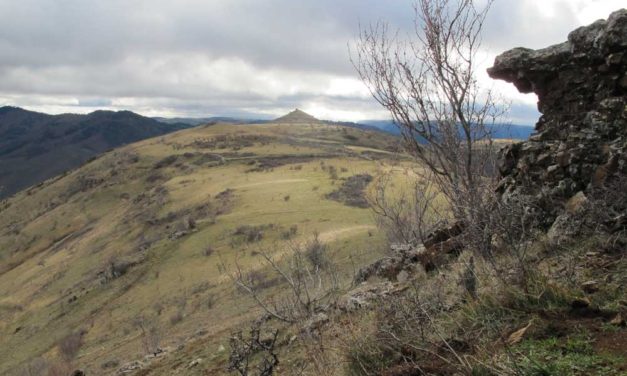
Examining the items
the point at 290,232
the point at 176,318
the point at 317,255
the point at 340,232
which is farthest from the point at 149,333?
the point at 340,232

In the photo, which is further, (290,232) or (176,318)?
(290,232)

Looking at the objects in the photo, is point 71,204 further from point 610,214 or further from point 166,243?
point 610,214

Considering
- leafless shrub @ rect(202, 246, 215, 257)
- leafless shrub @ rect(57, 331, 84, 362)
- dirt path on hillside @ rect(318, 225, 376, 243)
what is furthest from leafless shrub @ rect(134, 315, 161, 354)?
dirt path on hillside @ rect(318, 225, 376, 243)

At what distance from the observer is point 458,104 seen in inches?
235

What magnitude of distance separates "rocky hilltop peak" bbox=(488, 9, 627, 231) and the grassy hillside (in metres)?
2.16

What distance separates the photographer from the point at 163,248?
29844mm

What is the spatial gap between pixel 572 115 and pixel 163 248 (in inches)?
1055

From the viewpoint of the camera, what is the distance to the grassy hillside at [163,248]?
18.7 meters

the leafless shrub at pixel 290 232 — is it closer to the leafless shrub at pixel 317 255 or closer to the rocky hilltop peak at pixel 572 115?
the leafless shrub at pixel 317 255

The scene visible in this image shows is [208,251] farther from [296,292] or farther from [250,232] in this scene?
[296,292]

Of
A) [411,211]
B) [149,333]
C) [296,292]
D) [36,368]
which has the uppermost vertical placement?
[296,292]

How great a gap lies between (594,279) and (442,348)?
1.81m

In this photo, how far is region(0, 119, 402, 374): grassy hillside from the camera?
1873 cm

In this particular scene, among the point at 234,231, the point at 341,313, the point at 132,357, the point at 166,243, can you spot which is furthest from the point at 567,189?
the point at 166,243
